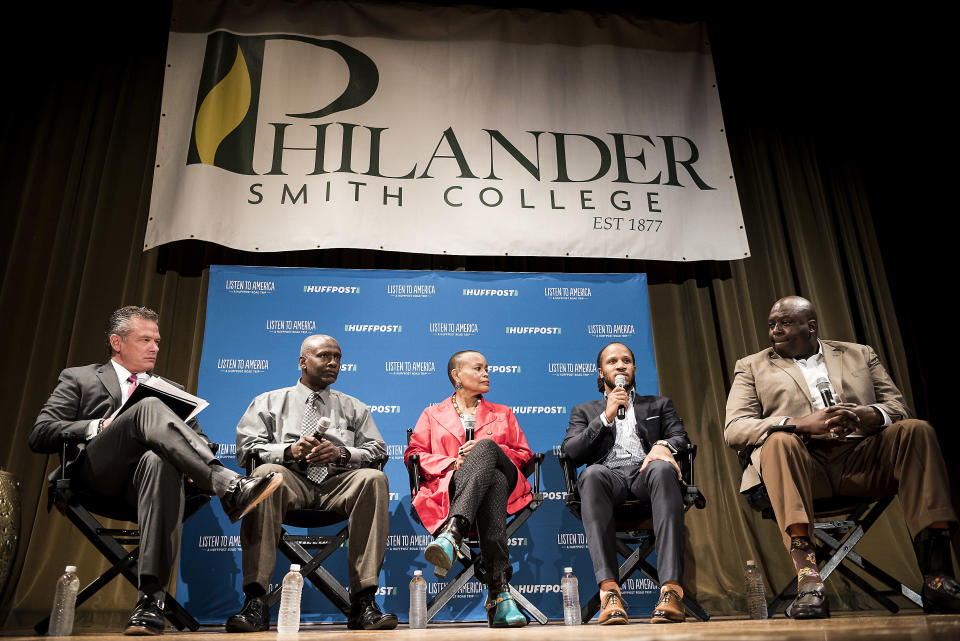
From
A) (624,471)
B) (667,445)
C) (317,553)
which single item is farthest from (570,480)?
(317,553)

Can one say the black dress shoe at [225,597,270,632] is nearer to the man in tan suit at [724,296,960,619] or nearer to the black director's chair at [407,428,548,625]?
the black director's chair at [407,428,548,625]

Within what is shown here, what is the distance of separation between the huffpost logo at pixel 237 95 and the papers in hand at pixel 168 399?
1.97 m

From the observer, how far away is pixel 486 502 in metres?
2.81

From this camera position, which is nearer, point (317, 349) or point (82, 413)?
point (82, 413)

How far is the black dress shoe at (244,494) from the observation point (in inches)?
94.1

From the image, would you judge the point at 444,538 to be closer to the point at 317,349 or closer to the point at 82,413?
the point at 317,349

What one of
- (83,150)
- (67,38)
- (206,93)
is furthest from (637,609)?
(67,38)

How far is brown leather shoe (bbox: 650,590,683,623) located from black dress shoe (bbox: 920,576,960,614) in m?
0.87

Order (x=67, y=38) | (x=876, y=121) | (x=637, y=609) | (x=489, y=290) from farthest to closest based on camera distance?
(x=876, y=121)
(x=67, y=38)
(x=489, y=290)
(x=637, y=609)

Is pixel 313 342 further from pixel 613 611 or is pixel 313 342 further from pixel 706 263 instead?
pixel 706 263

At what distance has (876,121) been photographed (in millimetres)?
4961

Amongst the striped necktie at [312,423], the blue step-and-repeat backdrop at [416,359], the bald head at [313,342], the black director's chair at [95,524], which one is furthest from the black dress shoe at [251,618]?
the bald head at [313,342]

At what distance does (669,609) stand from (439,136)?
308cm

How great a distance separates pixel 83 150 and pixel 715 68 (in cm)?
433
